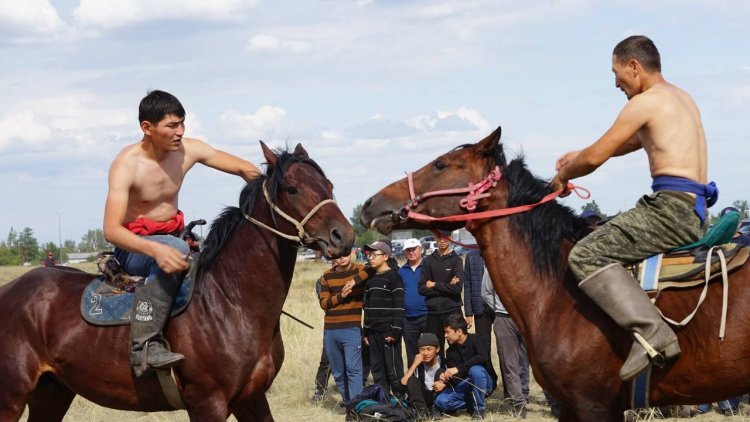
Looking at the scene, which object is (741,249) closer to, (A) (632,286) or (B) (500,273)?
(A) (632,286)

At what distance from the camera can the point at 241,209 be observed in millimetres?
6855

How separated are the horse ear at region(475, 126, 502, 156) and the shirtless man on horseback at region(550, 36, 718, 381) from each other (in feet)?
1.68

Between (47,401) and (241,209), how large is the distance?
7.54ft

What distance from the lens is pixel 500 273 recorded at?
19.7 ft

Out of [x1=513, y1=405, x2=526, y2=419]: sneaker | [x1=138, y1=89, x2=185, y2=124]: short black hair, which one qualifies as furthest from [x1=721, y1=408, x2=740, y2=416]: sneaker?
[x1=138, y1=89, x2=185, y2=124]: short black hair

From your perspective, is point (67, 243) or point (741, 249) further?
point (67, 243)

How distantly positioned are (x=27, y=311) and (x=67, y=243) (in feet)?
464

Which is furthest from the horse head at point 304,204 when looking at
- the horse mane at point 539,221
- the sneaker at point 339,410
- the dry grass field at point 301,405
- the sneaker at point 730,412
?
the sneaker at point 730,412

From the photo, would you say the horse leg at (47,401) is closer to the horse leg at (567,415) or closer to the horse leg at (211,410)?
the horse leg at (211,410)

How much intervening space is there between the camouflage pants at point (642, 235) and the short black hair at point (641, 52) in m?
0.83

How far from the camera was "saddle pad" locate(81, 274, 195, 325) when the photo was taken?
21.8ft

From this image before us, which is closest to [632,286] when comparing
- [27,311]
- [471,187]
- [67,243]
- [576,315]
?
[576,315]

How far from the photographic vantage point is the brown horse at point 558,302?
546 centimetres

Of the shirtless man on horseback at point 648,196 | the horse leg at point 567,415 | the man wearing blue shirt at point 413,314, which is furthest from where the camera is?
the man wearing blue shirt at point 413,314
